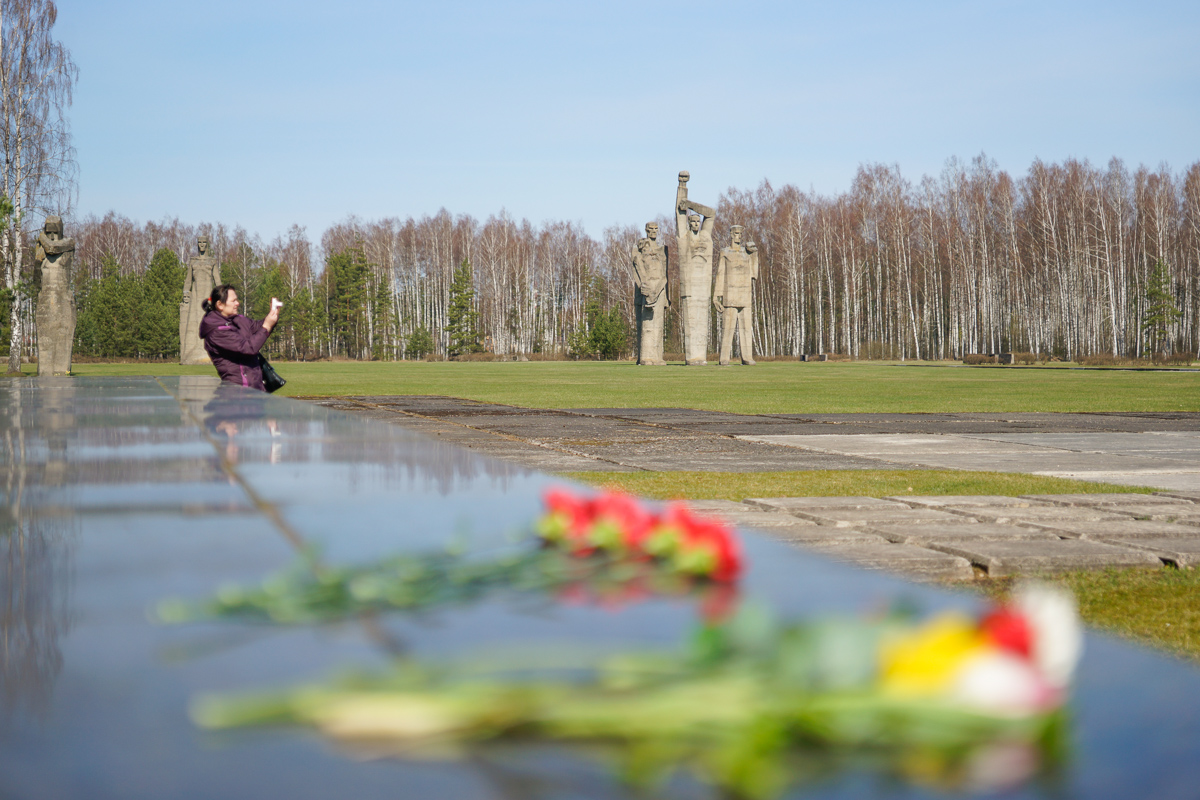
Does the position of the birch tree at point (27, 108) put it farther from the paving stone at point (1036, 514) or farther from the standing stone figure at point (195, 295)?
the paving stone at point (1036, 514)

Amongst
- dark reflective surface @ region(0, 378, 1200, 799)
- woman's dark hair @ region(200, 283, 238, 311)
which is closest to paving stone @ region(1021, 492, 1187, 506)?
dark reflective surface @ region(0, 378, 1200, 799)

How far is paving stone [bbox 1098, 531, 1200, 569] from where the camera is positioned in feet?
15.0

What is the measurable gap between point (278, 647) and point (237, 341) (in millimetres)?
8523

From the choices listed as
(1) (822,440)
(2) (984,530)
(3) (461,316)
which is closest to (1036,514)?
(2) (984,530)

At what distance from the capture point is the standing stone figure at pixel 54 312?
2216cm

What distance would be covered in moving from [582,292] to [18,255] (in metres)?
54.8

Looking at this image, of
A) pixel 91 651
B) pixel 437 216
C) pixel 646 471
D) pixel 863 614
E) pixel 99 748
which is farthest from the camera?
pixel 437 216

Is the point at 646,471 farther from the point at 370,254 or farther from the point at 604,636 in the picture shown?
the point at 370,254

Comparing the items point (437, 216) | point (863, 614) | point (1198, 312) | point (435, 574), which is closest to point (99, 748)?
point (435, 574)

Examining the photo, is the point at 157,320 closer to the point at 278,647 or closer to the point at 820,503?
the point at 820,503

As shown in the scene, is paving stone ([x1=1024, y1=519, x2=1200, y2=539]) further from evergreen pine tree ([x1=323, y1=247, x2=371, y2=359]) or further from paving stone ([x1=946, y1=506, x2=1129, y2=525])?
evergreen pine tree ([x1=323, y1=247, x2=371, y2=359])

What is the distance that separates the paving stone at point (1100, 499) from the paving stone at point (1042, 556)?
1304mm

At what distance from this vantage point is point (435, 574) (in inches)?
60.7

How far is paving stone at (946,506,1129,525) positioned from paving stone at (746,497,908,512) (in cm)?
35
